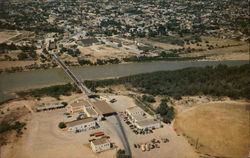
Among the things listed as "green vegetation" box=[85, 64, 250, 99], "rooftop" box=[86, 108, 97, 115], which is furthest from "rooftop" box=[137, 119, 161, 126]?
"green vegetation" box=[85, 64, 250, 99]

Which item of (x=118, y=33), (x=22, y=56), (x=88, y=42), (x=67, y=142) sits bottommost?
(x=67, y=142)

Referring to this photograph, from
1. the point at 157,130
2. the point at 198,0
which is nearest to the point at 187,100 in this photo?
the point at 157,130

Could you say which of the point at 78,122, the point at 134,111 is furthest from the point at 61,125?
the point at 134,111

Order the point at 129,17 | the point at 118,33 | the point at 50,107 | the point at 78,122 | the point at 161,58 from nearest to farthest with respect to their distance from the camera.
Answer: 1. the point at 78,122
2. the point at 50,107
3. the point at 161,58
4. the point at 118,33
5. the point at 129,17

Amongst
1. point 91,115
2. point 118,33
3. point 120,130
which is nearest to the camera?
point 120,130

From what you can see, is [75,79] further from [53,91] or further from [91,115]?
[91,115]

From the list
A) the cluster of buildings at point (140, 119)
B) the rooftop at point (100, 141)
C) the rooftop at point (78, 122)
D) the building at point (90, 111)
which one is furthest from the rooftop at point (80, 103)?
the rooftop at point (100, 141)
